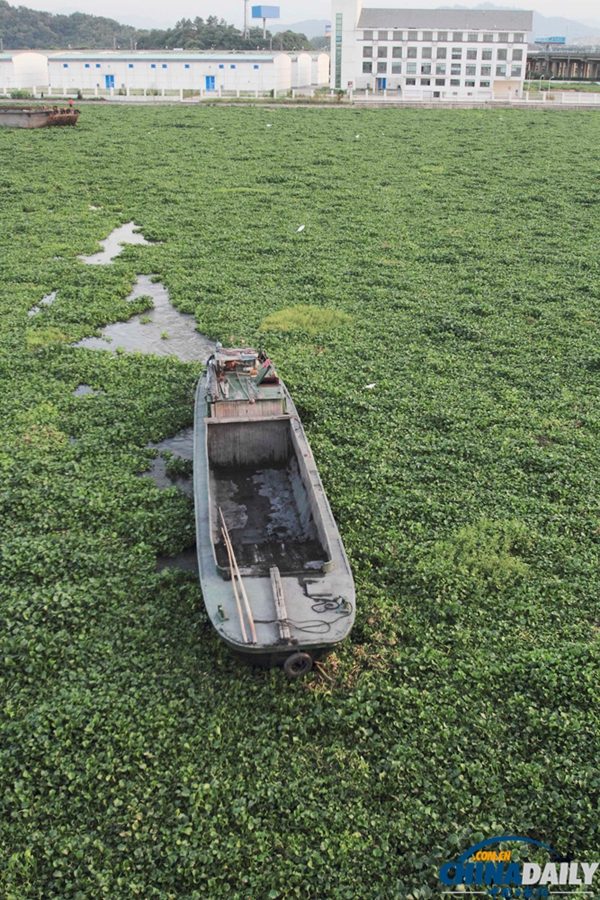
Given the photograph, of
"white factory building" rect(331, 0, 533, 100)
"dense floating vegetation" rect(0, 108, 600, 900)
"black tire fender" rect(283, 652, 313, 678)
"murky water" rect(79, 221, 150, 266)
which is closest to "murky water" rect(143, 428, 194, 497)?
"dense floating vegetation" rect(0, 108, 600, 900)

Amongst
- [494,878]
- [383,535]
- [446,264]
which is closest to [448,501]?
[383,535]

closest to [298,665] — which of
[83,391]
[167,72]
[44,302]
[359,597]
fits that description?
[359,597]

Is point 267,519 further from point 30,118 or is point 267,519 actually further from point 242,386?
point 30,118

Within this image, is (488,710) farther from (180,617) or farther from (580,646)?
(180,617)

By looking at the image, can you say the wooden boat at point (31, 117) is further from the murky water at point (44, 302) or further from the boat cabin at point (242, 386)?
the boat cabin at point (242, 386)

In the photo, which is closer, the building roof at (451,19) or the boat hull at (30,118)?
the boat hull at (30,118)

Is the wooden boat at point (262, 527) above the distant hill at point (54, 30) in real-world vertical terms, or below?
below

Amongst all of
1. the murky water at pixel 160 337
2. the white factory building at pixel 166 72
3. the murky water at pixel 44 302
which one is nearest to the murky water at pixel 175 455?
the murky water at pixel 160 337
